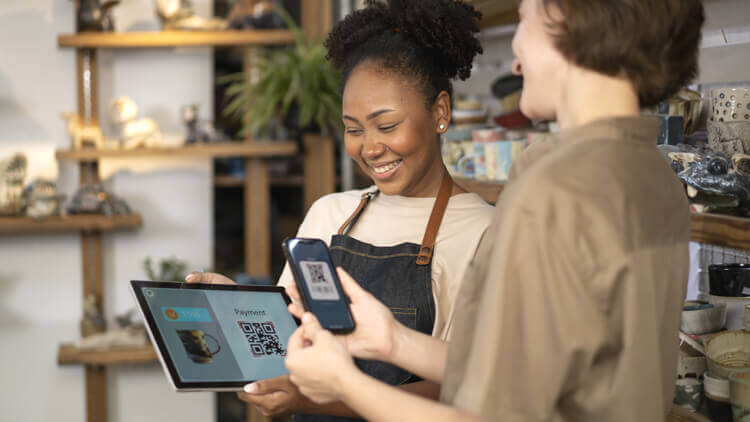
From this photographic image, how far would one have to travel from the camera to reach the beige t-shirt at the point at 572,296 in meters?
0.68

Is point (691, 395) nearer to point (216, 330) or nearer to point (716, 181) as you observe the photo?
Result: point (716, 181)

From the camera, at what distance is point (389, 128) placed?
4.41ft

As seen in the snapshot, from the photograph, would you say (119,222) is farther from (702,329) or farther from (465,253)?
(702,329)

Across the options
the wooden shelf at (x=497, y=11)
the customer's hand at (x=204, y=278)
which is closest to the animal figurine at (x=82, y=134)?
the wooden shelf at (x=497, y=11)

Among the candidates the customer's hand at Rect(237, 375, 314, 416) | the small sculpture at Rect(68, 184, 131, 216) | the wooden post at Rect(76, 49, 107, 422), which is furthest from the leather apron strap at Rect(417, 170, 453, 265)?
the wooden post at Rect(76, 49, 107, 422)

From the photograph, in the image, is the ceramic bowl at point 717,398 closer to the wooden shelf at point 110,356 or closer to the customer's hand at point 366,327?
the customer's hand at point 366,327

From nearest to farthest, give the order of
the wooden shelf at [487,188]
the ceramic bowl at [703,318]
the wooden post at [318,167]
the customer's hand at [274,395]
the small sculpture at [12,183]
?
the customer's hand at [274,395] → the ceramic bowl at [703,318] → the wooden shelf at [487,188] → the small sculpture at [12,183] → the wooden post at [318,167]

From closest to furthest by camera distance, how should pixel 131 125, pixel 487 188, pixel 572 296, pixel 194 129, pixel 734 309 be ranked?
pixel 572 296 < pixel 734 309 < pixel 487 188 < pixel 131 125 < pixel 194 129

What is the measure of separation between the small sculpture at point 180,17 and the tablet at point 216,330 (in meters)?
2.15

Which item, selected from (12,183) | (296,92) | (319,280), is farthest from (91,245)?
(319,280)

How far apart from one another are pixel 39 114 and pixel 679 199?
9.59 ft

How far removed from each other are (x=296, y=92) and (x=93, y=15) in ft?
2.98

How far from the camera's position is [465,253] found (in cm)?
133

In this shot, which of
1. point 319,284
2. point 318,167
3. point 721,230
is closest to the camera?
point 319,284
